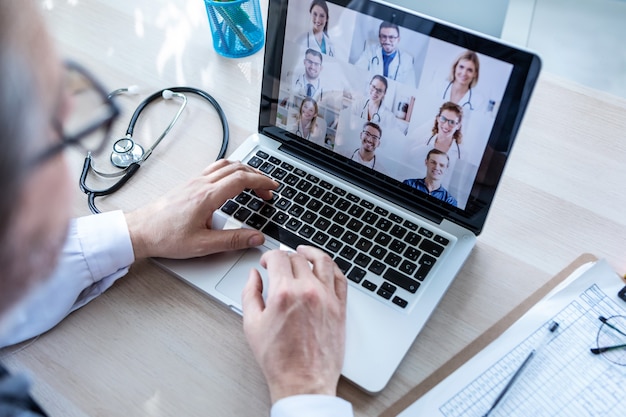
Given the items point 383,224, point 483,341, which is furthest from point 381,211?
point 483,341

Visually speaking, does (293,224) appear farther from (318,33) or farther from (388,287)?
(318,33)

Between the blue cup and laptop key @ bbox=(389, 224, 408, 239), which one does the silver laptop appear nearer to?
laptop key @ bbox=(389, 224, 408, 239)

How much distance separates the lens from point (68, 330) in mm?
780

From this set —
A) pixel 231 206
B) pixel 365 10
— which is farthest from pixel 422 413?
pixel 365 10

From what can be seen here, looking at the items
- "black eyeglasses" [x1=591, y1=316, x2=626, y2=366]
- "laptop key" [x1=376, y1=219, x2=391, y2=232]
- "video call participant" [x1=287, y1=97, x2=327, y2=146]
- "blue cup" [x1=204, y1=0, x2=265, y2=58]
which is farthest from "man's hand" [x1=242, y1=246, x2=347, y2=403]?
"blue cup" [x1=204, y1=0, x2=265, y2=58]

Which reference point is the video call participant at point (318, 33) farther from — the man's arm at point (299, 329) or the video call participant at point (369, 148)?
the man's arm at point (299, 329)

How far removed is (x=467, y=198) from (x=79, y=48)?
2.74 feet

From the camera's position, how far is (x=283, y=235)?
854 mm

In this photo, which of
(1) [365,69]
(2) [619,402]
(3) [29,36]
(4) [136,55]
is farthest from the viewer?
(4) [136,55]

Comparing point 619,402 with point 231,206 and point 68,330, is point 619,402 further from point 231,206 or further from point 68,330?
point 68,330

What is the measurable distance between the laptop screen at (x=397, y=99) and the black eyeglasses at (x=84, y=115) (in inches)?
13.7

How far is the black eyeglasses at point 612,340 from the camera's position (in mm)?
724

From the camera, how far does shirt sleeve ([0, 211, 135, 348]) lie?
761 millimetres

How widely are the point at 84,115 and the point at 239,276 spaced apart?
34cm
